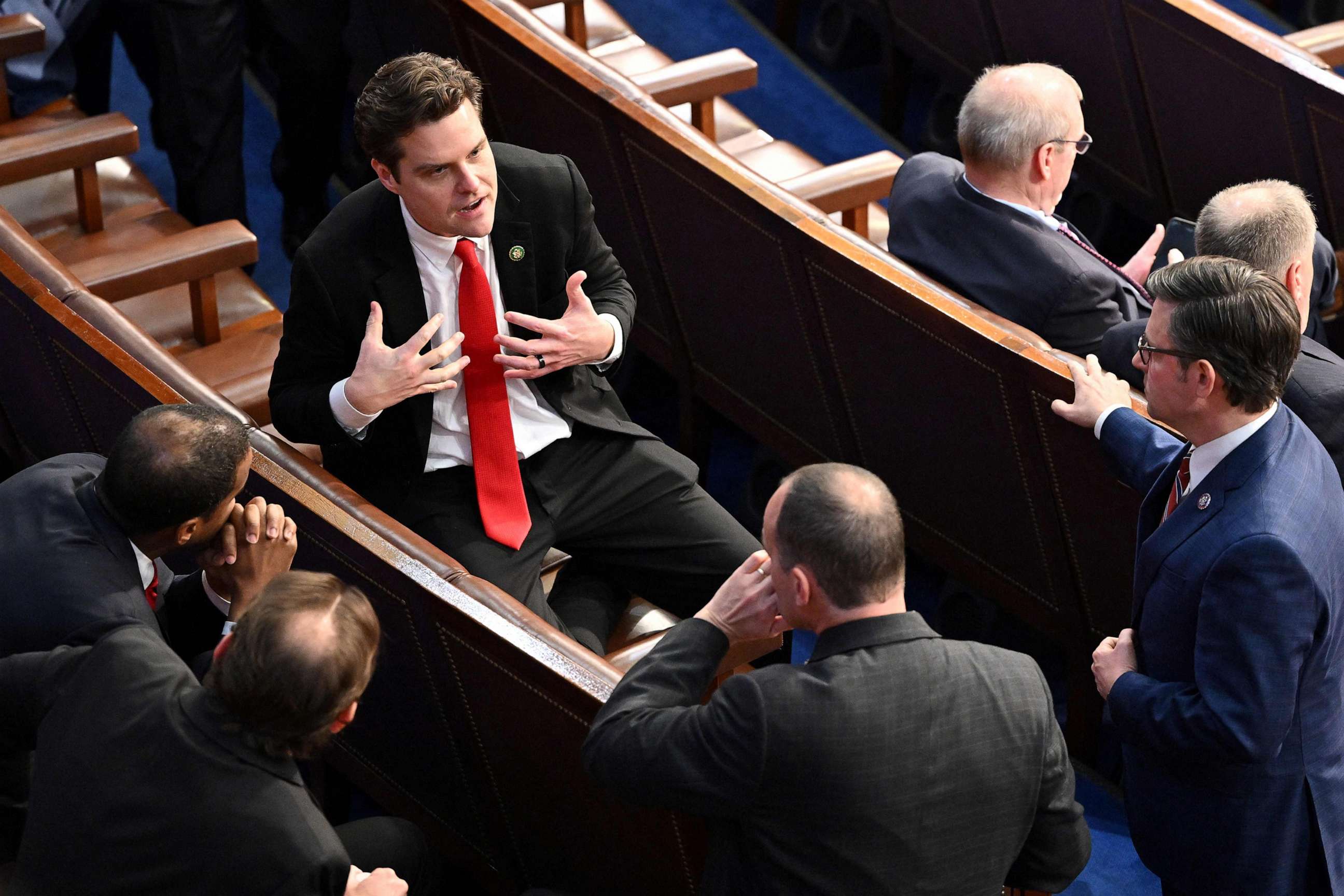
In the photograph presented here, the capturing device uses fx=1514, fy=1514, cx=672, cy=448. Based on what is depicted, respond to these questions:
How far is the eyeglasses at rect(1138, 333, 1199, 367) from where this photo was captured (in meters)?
1.71

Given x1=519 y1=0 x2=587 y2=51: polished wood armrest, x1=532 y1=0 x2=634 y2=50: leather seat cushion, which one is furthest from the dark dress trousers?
x1=532 y1=0 x2=634 y2=50: leather seat cushion

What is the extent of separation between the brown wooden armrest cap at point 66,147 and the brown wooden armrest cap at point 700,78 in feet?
3.35

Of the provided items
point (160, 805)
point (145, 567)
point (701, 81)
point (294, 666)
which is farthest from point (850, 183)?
point (160, 805)

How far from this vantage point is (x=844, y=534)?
1.50m

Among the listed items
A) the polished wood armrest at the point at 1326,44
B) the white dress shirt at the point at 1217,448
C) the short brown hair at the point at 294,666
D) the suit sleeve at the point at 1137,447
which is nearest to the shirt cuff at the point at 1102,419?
the suit sleeve at the point at 1137,447

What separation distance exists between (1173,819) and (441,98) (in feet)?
4.39

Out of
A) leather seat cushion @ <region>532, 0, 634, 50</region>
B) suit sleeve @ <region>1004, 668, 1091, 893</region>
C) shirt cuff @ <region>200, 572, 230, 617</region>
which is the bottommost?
suit sleeve @ <region>1004, 668, 1091, 893</region>

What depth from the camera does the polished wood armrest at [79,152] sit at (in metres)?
2.85

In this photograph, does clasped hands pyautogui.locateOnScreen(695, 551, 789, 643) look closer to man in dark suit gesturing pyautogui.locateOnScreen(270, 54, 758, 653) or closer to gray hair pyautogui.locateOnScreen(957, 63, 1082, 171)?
man in dark suit gesturing pyautogui.locateOnScreen(270, 54, 758, 653)

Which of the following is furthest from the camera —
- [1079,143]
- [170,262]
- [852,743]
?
[170,262]

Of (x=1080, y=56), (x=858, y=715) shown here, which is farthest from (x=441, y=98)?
(x=1080, y=56)

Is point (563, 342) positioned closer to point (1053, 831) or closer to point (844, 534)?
point (844, 534)

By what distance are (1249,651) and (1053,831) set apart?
0.30 metres

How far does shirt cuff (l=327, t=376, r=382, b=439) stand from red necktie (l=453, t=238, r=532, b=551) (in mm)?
168
